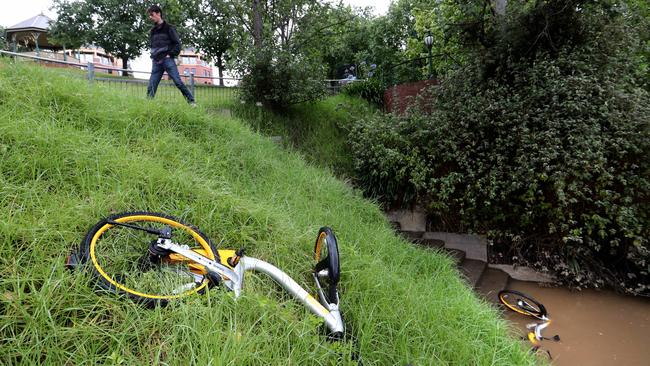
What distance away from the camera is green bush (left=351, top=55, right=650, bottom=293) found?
424 centimetres

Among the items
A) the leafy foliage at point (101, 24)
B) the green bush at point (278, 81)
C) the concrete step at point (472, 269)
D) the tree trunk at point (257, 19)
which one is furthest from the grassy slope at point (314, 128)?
the leafy foliage at point (101, 24)

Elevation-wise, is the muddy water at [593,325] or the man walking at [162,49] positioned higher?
the man walking at [162,49]

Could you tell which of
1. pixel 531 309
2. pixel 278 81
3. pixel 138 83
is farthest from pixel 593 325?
pixel 138 83

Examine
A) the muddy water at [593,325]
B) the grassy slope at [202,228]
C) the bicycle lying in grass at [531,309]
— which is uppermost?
the grassy slope at [202,228]

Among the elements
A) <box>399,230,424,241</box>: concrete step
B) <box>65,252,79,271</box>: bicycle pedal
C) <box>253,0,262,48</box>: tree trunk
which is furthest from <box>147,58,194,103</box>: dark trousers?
<box>399,230,424,241</box>: concrete step

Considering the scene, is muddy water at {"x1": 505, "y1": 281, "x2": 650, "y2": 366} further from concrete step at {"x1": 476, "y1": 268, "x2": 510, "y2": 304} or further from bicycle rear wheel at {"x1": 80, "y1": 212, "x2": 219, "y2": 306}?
bicycle rear wheel at {"x1": 80, "y1": 212, "x2": 219, "y2": 306}

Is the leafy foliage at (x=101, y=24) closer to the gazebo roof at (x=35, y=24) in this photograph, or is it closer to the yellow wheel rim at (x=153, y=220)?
the gazebo roof at (x=35, y=24)

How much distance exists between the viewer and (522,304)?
153 inches

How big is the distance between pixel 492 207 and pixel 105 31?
21022mm

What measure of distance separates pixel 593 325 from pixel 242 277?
4153 millimetres

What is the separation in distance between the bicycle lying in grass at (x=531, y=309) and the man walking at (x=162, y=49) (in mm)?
5095

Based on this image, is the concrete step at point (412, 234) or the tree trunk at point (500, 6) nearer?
the concrete step at point (412, 234)

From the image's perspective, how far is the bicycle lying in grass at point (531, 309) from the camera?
132 inches

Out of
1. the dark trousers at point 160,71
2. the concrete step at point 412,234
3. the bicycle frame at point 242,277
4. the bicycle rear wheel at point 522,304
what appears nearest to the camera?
the bicycle frame at point 242,277
